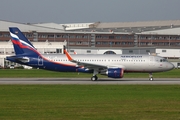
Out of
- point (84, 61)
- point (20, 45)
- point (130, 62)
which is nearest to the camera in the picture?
point (130, 62)

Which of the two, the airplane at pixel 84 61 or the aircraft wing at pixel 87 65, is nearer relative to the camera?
the aircraft wing at pixel 87 65

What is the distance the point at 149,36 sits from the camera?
5792 inches

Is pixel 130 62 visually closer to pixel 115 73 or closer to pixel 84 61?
pixel 115 73

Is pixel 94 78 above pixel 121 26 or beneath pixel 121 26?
beneath

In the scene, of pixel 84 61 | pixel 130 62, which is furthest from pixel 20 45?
pixel 130 62

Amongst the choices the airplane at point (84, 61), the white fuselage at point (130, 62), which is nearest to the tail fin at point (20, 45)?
the airplane at point (84, 61)

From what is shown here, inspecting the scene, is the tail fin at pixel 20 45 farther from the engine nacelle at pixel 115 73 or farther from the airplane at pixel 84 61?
the engine nacelle at pixel 115 73

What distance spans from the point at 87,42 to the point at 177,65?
3955cm
